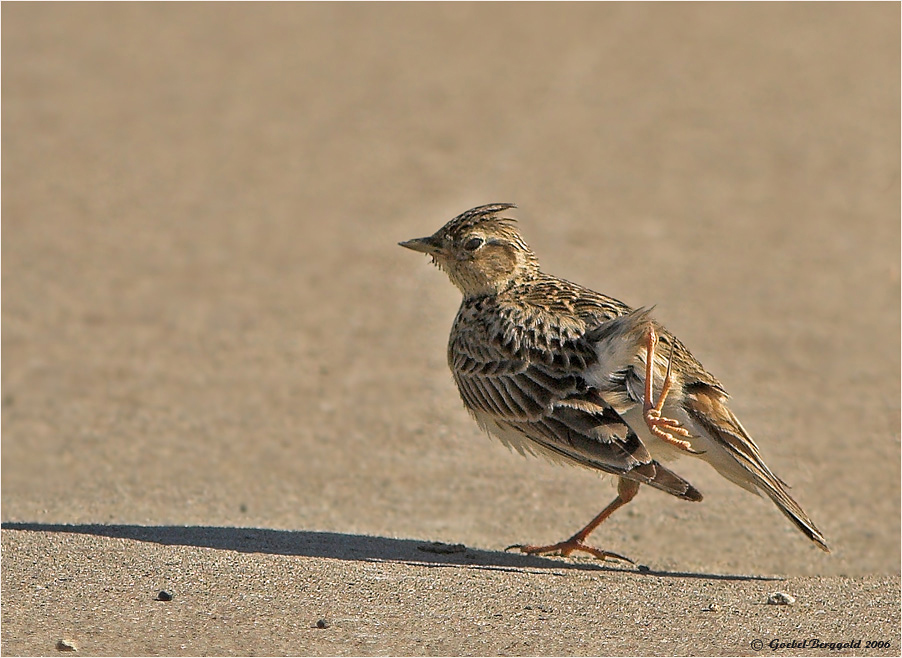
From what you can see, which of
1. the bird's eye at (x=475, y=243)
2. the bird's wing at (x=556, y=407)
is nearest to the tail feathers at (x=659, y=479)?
the bird's wing at (x=556, y=407)

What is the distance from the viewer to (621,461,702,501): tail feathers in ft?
20.7

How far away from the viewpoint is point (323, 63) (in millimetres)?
20516

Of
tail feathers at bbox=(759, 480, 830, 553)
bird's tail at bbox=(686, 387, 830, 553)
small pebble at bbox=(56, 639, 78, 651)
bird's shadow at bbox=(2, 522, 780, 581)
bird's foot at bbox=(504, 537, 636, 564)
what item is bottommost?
small pebble at bbox=(56, 639, 78, 651)

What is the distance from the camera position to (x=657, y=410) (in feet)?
21.0

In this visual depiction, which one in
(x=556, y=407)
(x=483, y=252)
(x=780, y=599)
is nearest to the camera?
(x=780, y=599)

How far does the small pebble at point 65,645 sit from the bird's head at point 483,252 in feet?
10.5

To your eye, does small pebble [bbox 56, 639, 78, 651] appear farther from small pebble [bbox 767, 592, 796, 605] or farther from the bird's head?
the bird's head

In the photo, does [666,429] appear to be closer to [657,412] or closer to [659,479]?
[657,412]

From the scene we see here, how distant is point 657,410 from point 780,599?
103 cm

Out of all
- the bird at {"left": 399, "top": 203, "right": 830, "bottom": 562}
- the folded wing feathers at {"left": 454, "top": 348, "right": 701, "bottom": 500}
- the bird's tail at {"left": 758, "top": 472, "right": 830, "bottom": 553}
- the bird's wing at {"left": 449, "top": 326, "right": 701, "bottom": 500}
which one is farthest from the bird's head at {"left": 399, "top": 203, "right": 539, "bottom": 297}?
the bird's tail at {"left": 758, "top": 472, "right": 830, "bottom": 553}

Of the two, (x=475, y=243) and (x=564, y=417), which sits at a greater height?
(x=475, y=243)

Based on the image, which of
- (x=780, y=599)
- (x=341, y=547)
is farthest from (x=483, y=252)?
(x=780, y=599)

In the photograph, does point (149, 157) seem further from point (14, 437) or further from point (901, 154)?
point (901, 154)

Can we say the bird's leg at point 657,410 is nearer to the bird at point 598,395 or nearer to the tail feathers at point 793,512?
the bird at point 598,395
